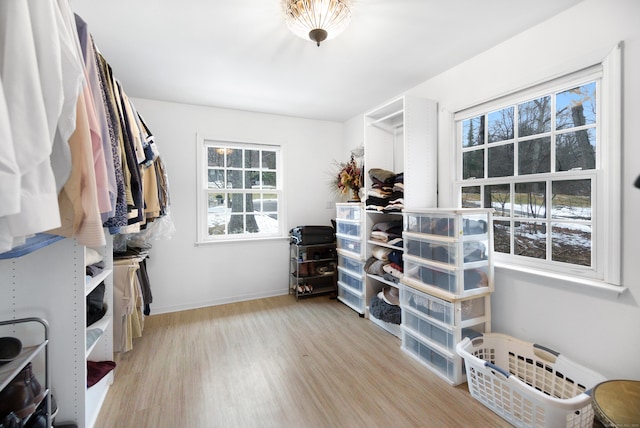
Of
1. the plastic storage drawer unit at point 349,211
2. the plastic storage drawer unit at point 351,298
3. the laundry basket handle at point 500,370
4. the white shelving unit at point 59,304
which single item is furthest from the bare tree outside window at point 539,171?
the white shelving unit at point 59,304

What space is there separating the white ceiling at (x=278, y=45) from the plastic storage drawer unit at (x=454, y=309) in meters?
1.87

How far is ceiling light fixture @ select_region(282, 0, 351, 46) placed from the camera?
148 cm

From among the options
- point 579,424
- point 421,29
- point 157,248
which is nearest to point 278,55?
point 421,29

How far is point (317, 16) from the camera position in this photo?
152cm

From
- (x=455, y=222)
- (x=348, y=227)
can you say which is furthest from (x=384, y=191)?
(x=455, y=222)

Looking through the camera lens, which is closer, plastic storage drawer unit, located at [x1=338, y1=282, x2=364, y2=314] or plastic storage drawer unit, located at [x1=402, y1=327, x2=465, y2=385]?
plastic storage drawer unit, located at [x1=402, y1=327, x2=465, y2=385]

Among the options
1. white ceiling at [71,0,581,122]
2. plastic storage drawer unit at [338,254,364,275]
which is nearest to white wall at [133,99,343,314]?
white ceiling at [71,0,581,122]

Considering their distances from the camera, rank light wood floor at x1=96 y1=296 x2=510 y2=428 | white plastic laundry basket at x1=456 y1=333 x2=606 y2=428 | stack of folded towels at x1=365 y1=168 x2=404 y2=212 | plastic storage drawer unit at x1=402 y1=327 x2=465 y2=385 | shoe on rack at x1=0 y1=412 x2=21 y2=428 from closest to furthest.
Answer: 1. shoe on rack at x1=0 y1=412 x2=21 y2=428
2. white plastic laundry basket at x1=456 y1=333 x2=606 y2=428
3. light wood floor at x1=96 y1=296 x2=510 y2=428
4. plastic storage drawer unit at x1=402 y1=327 x2=465 y2=385
5. stack of folded towels at x1=365 y1=168 x2=404 y2=212

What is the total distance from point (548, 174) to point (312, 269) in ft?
8.52

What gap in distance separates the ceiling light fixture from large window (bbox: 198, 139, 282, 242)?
2140mm

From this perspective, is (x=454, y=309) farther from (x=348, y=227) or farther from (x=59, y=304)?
(x=59, y=304)

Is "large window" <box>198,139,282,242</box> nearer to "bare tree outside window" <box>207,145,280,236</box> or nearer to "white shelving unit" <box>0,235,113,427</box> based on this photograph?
"bare tree outside window" <box>207,145,280,236</box>

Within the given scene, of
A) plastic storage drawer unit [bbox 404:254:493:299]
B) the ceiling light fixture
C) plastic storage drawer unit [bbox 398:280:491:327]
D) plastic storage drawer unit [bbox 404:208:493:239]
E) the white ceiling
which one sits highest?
the white ceiling

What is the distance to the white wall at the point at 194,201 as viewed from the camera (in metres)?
3.17
